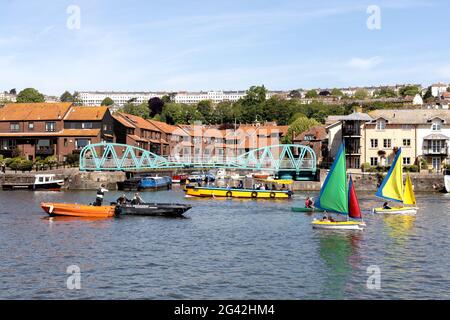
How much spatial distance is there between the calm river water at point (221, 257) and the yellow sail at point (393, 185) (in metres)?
4.59

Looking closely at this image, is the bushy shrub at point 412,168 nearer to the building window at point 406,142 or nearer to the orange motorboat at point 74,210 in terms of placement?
the building window at point 406,142

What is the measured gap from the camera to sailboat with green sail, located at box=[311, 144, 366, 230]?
55.6m

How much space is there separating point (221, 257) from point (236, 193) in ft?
160

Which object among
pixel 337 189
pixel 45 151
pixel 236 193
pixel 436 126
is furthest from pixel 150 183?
pixel 337 189

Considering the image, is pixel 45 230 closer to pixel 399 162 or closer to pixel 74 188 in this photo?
pixel 399 162

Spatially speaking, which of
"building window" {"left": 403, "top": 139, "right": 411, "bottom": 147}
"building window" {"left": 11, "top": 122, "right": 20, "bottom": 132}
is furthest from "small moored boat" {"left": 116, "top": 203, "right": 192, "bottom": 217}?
"building window" {"left": 11, "top": 122, "right": 20, "bottom": 132}

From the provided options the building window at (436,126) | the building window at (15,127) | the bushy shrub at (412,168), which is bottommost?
the bushy shrub at (412,168)

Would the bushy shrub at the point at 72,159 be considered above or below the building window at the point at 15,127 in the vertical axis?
below

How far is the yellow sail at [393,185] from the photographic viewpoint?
71.2 m

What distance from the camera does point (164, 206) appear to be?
2616 inches

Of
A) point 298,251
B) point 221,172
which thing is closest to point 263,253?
point 298,251

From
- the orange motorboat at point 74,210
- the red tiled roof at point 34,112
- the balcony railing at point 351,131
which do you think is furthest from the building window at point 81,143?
the orange motorboat at point 74,210

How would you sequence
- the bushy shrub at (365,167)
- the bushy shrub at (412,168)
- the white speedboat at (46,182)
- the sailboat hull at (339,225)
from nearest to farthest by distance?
the sailboat hull at (339,225)
the white speedboat at (46,182)
the bushy shrub at (412,168)
the bushy shrub at (365,167)
